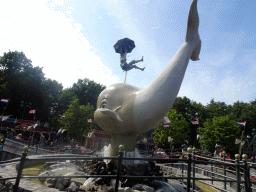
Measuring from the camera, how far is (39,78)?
31.2m

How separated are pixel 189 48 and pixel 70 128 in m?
20.8

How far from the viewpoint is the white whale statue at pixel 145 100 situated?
643cm

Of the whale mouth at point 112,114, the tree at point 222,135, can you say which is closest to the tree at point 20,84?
the whale mouth at point 112,114

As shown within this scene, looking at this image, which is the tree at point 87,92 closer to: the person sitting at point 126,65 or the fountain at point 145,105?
the person sitting at point 126,65

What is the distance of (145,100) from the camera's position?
6.66m

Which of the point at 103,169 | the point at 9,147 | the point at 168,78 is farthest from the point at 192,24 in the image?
the point at 9,147

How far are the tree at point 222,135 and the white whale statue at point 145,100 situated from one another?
23673 millimetres

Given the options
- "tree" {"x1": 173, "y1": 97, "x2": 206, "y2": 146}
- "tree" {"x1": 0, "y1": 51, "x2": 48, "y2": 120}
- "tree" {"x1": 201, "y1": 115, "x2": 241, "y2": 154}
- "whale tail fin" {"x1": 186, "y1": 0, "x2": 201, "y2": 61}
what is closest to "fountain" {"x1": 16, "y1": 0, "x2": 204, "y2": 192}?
"whale tail fin" {"x1": 186, "y1": 0, "x2": 201, "y2": 61}

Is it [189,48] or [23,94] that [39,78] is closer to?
[23,94]

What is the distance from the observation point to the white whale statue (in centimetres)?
643

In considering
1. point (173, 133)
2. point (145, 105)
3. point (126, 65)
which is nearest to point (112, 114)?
point (145, 105)

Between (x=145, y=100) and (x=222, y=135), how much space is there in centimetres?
2480

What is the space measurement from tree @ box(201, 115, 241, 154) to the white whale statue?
23673mm

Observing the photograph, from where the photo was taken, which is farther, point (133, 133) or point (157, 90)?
point (133, 133)
